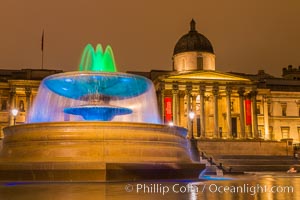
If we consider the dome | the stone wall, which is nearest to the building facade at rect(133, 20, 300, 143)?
the dome

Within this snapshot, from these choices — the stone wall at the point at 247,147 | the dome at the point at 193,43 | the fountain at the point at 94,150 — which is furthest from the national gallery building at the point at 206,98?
the fountain at the point at 94,150

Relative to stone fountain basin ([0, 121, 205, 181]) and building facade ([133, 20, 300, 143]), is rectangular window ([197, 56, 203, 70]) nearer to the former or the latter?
building facade ([133, 20, 300, 143])

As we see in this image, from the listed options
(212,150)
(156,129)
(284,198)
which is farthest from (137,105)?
(284,198)

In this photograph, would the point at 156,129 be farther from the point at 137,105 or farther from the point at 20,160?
the point at 137,105

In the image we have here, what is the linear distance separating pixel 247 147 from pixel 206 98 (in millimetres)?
11081

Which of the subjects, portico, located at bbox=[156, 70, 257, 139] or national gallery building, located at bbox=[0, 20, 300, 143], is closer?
portico, located at bbox=[156, 70, 257, 139]

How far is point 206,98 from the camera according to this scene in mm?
58031

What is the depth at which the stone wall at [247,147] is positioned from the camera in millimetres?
46513

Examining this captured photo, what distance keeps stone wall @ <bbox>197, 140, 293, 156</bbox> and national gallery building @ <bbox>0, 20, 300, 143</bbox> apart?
3789mm

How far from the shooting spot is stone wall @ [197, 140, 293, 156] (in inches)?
1831

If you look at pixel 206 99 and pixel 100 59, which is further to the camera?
pixel 206 99

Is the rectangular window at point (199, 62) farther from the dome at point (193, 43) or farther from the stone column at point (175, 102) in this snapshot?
the stone column at point (175, 102)

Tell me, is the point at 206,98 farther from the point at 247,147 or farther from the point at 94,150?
the point at 94,150

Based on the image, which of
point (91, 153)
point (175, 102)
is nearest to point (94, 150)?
point (91, 153)
